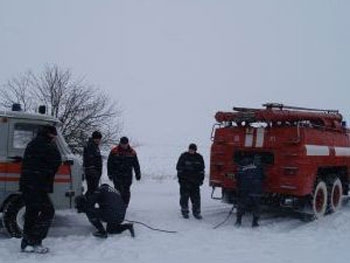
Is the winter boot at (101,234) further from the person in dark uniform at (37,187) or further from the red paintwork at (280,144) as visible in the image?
the red paintwork at (280,144)

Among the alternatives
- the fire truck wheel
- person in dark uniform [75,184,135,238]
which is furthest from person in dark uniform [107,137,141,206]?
the fire truck wheel

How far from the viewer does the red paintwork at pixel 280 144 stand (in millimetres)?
11648

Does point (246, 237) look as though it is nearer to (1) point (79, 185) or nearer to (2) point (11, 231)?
(1) point (79, 185)

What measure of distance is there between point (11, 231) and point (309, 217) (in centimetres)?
677

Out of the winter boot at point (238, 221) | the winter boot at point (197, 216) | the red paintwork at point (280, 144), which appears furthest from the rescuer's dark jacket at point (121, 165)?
the winter boot at point (238, 221)

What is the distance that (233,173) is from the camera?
1246cm

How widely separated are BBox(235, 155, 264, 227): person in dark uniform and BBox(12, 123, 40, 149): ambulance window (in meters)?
4.39

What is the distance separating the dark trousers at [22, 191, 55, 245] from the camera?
830 centimetres

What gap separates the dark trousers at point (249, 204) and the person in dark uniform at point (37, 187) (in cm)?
452

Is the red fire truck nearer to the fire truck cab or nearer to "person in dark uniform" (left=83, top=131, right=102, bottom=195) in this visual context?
"person in dark uniform" (left=83, top=131, right=102, bottom=195)

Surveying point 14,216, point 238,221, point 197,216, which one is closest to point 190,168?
point 197,216

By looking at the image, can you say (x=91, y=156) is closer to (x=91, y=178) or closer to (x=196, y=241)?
(x=91, y=178)

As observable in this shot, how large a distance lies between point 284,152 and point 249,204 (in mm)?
1334

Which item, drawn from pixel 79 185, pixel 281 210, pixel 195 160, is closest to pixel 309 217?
pixel 281 210
